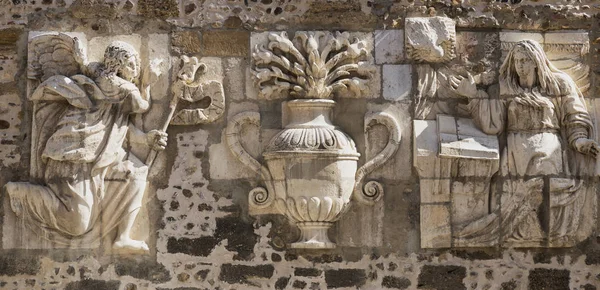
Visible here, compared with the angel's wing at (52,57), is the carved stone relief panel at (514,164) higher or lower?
lower

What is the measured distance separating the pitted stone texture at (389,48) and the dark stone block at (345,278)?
4.41ft

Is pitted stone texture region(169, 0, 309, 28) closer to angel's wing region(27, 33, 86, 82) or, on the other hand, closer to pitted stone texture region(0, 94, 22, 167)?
angel's wing region(27, 33, 86, 82)

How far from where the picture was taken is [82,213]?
26.6ft

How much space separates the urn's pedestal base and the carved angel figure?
996 mm

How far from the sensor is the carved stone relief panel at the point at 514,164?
27.1 ft

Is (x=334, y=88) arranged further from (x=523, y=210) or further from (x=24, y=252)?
(x=24, y=252)

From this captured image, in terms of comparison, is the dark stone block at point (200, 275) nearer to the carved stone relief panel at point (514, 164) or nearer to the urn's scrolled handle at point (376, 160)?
the urn's scrolled handle at point (376, 160)

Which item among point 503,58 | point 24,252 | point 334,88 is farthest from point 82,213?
point 503,58

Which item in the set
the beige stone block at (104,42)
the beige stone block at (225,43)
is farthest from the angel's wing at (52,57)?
the beige stone block at (225,43)

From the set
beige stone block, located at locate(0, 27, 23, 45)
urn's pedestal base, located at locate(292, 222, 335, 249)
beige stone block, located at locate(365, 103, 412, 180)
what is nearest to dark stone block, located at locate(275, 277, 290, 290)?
urn's pedestal base, located at locate(292, 222, 335, 249)

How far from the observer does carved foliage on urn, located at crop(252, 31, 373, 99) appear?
833 centimetres

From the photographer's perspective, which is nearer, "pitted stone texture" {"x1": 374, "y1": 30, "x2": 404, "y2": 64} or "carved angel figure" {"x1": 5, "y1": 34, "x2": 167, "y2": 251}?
"carved angel figure" {"x1": 5, "y1": 34, "x2": 167, "y2": 251}

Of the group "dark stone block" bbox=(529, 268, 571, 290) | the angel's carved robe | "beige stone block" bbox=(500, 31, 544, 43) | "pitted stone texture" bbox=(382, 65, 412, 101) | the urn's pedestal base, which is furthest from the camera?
"beige stone block" bbox=(500, 31, 544, 43)

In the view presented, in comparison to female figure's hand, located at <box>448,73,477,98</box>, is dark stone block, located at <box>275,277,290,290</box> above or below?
below
